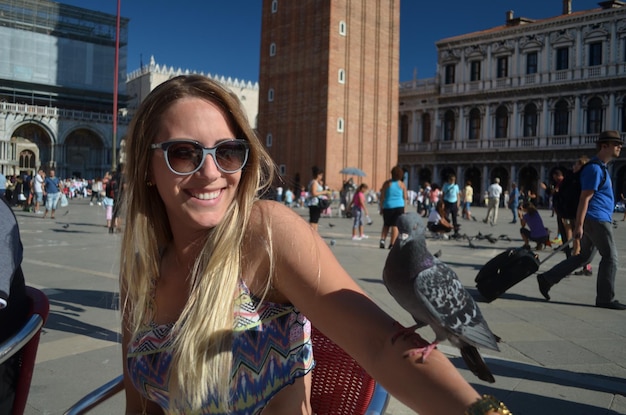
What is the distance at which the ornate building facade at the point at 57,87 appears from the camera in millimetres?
41719

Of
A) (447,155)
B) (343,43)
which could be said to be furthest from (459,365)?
(447,155)

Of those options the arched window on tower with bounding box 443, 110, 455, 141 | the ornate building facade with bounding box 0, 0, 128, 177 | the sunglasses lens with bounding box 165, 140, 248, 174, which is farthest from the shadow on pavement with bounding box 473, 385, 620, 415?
the ornate building facade with bounding box 0, 0, 128, 177

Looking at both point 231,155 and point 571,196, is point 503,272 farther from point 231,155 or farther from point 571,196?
point 571,196

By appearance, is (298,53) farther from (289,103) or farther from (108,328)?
(108,328)

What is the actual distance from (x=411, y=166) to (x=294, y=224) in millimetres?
38694

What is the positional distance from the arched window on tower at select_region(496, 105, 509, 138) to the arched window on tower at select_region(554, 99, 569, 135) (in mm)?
2936

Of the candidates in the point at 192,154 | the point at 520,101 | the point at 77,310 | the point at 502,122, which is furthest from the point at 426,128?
the point at 192,154

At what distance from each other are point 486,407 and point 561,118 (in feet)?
117

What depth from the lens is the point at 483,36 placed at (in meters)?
35.0

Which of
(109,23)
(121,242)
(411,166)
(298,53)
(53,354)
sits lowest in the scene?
(53,354)

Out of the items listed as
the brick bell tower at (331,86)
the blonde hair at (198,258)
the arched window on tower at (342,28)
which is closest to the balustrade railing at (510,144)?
the brick bell tower at (331,86)

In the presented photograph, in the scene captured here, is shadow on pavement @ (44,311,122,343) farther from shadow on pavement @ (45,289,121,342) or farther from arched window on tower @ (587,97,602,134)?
arched window on tower @ (587,97,602,134)

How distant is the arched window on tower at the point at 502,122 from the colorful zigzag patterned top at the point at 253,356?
35786 mm

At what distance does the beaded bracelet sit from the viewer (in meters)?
0.76
